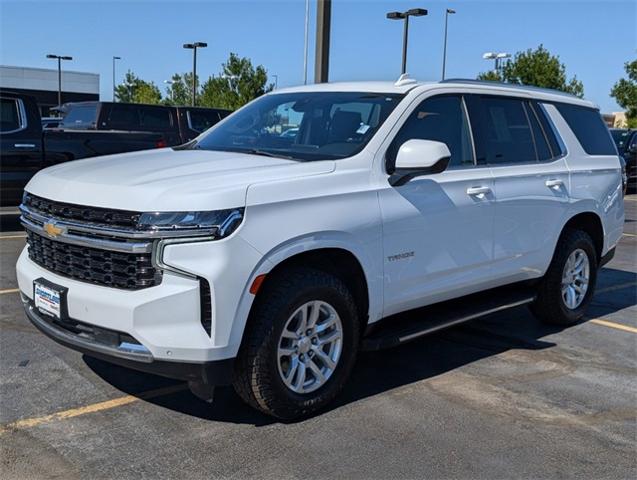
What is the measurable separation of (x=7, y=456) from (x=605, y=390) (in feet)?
12.1

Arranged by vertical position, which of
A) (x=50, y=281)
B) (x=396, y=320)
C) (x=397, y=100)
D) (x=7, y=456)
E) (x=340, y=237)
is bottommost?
(x=7, y=456)

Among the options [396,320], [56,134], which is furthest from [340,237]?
[56,134]

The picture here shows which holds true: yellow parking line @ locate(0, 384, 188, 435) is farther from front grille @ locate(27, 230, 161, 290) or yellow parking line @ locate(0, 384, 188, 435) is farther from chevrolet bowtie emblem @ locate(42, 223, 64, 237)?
chevrolet bowtie emblem @ locate(42, 223, 64, 237)

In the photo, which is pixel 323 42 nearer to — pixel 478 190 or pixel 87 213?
pixel 478 190

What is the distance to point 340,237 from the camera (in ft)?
13.1

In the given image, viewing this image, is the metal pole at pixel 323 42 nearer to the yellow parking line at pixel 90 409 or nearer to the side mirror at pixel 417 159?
the side mirror at pixel 417 159

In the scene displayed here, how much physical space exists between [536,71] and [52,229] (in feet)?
120

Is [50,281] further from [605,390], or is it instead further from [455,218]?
[605,390]

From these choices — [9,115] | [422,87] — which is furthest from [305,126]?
[9,115]

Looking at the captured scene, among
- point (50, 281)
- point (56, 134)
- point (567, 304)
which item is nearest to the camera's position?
point (50, 281)

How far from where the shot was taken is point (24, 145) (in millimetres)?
10242

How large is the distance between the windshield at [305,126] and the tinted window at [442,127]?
0.17 metres

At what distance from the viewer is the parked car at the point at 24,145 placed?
33.3ft

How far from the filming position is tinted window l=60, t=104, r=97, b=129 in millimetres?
A: 15305
